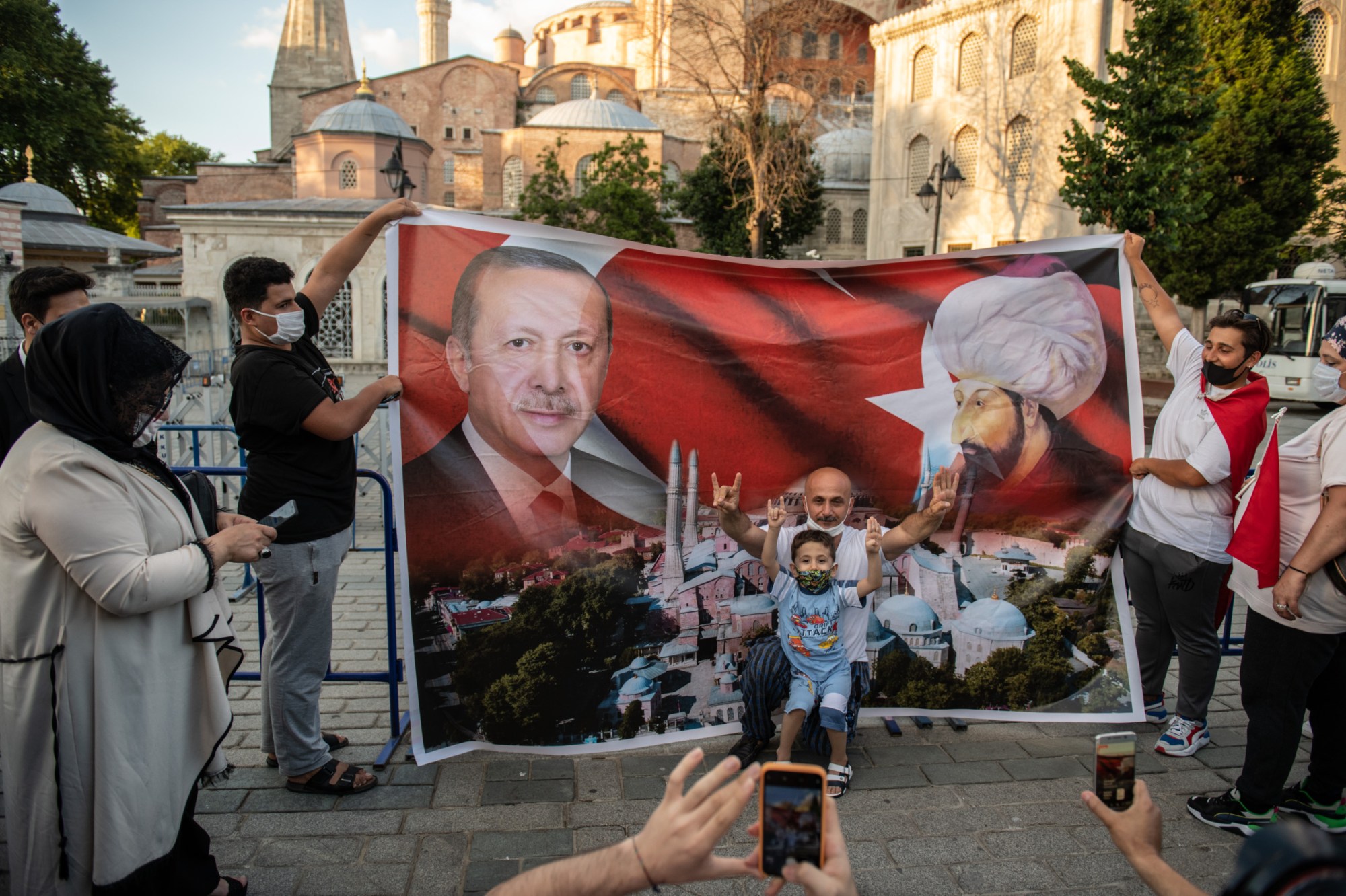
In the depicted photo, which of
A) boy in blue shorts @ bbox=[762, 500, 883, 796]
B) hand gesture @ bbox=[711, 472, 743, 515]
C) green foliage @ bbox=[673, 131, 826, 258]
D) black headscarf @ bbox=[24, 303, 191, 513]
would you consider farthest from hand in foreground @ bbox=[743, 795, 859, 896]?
green foliage @ bbox=[673, 131, 826, 258]

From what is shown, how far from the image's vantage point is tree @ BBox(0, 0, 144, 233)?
36250mm

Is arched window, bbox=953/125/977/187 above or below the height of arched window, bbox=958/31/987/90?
below

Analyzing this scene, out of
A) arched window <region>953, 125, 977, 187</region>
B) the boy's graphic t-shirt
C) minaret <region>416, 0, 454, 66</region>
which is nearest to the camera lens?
the boy's graphic t-shirt

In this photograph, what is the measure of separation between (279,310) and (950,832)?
344cm

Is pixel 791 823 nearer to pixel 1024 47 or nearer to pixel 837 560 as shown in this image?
pixel 837 560

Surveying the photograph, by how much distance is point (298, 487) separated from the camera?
349 centimetres

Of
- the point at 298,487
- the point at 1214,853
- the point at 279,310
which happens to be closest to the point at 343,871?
the point at 298,487

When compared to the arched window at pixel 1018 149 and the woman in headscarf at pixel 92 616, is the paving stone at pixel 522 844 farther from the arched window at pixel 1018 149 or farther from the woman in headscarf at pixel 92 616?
the arched window at pixel 1018 149

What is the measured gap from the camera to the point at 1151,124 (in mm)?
17422

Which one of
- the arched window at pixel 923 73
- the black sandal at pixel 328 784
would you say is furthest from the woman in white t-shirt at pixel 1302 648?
the arched window at pixel 923 73

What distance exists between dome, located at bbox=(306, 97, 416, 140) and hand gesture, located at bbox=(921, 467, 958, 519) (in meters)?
42.4

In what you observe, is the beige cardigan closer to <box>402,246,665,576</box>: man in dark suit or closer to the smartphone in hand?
the smartphone in hand

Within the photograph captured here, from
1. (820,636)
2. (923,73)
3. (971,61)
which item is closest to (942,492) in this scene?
(820,636)

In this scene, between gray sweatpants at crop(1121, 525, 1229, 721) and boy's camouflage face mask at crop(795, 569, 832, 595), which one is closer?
boy's camouflage face mask at crop(795, 569, 832, 595)
